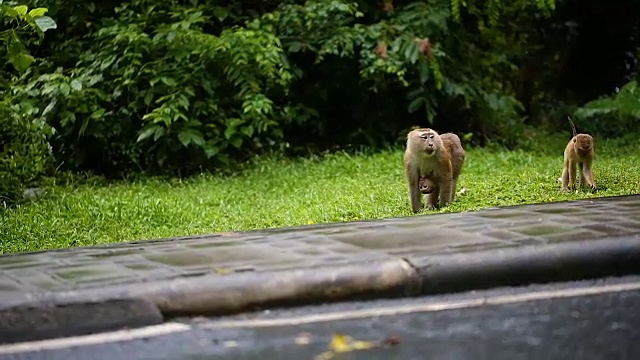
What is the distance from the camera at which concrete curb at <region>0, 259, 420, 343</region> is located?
317 cm

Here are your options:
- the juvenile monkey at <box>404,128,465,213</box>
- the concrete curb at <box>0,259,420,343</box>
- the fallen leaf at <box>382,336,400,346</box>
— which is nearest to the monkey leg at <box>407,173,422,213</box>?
the juvenile monkey at <box>404,128,465,213</box>

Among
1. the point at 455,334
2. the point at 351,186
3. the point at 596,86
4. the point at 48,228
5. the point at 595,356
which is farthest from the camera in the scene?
the point at 596,86

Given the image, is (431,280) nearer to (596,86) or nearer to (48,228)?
(48,228)

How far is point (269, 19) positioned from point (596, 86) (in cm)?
584

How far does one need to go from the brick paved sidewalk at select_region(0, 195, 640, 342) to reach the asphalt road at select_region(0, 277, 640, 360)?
0.24m

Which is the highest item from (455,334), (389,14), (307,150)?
(389,14)

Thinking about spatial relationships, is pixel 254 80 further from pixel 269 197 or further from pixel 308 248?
pixel 308 248

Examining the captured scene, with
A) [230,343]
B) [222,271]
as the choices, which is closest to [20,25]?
[222,271]

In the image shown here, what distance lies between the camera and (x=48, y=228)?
574cm

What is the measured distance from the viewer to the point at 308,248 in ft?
13.6

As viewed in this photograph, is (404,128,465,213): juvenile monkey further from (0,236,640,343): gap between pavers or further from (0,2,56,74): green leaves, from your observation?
(0,2,56,74): green leaves

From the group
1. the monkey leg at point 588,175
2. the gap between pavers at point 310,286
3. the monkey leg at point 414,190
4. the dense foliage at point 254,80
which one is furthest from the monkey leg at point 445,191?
the dense foliage at point 254,80

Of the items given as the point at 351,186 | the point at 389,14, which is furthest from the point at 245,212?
the point at 389,14

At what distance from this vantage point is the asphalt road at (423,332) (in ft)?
9.89
